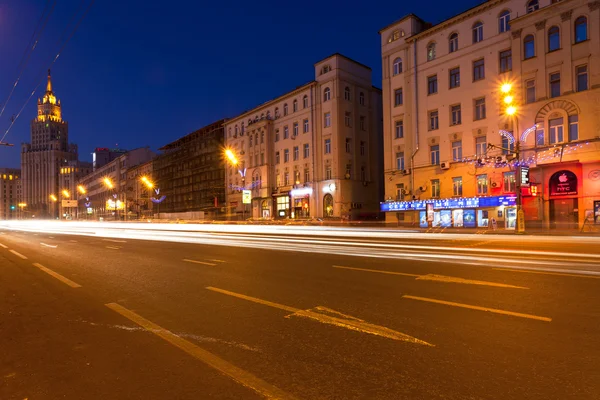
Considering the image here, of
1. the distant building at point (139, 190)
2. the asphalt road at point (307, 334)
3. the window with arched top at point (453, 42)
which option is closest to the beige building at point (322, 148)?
the window with arched top at point (453, 42)

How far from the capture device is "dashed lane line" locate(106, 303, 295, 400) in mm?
3557

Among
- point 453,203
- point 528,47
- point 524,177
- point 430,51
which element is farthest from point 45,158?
point 524,177

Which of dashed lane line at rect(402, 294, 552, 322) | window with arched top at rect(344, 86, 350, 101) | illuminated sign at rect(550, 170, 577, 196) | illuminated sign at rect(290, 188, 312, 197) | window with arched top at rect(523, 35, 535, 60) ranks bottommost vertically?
dashed lane line at rect(402, 294, 552, 322)

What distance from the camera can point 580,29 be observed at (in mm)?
27312

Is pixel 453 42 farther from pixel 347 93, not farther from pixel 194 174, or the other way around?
pixel 194 174

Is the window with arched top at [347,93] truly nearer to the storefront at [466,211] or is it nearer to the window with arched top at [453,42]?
the window with arched top at [453,42]

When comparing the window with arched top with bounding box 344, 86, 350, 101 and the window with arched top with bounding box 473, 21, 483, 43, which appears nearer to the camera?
the window with arched top with bounding box 473, 21, 483, 43

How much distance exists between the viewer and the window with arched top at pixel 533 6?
2948 cm

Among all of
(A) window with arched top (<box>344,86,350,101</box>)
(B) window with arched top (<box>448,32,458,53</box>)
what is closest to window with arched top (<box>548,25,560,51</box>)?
(B) window with arched top (<box>448,32,458,53</box>)

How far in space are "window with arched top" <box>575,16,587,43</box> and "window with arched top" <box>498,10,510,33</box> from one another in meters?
4.82

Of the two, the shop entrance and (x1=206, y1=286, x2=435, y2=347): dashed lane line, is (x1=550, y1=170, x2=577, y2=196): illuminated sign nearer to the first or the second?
the shop entrance

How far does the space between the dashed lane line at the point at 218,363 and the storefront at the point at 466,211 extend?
27083 millimetres

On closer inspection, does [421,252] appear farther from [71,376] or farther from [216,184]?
[216,184]

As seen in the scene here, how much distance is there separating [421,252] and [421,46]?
29528 mm
